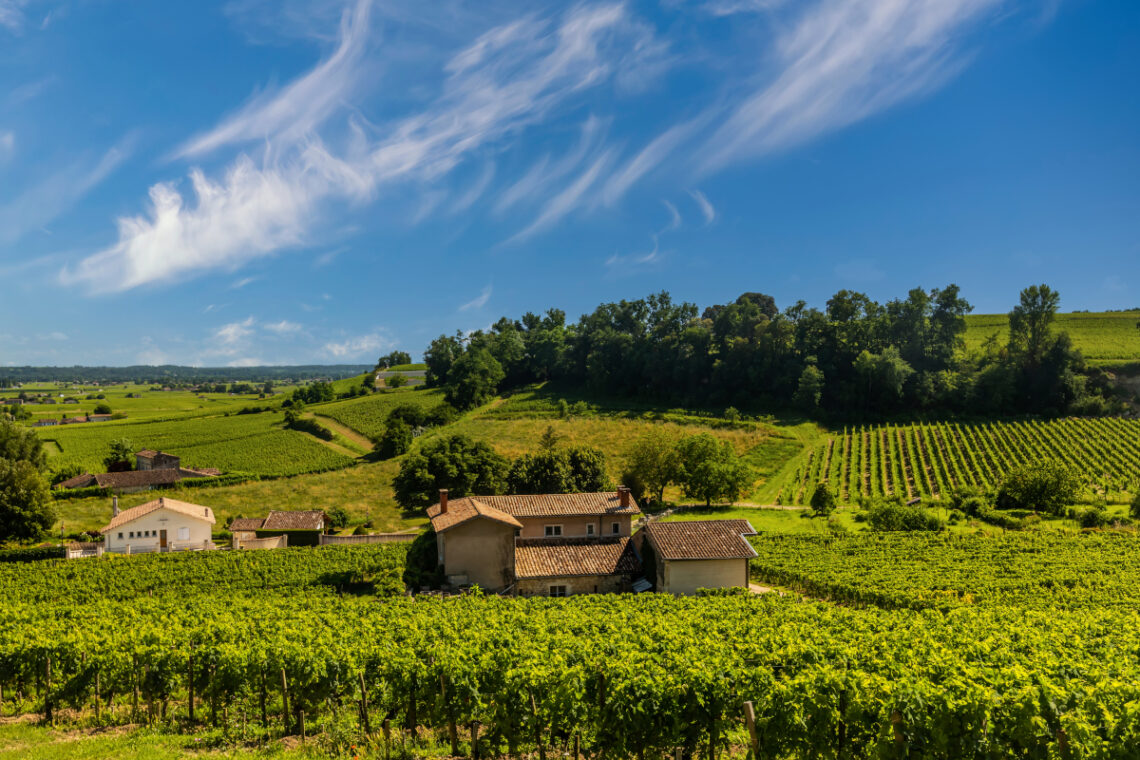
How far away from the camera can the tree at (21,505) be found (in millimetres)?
43531

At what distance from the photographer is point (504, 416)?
96.3m

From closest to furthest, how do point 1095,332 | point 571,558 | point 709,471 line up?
point 571,558 → point 709,471 → point 1095,332

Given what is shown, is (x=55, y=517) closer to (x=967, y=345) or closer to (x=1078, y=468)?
(x=1078, y=468)

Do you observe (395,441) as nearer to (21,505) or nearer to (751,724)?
(21,505)

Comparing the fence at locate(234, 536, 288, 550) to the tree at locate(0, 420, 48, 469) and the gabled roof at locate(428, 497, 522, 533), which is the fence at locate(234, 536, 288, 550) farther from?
the tree at locate(0, 420, 48, 469)

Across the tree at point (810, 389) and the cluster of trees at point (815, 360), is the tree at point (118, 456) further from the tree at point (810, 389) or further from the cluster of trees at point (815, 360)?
the tree at point (810, 389)

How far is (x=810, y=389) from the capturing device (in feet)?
285

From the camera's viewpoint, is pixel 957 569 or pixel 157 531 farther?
pixel 157 531

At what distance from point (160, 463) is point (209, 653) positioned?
77685 mm

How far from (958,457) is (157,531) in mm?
75526

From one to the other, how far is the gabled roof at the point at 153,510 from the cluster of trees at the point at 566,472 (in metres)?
16.0

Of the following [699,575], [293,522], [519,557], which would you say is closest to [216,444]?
[293,522]

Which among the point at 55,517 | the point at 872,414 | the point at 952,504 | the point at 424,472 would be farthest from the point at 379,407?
the point at 952,504

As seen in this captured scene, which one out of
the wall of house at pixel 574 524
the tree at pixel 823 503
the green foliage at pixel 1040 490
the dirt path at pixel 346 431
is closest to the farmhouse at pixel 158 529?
the wall of house at pixel 574 524
